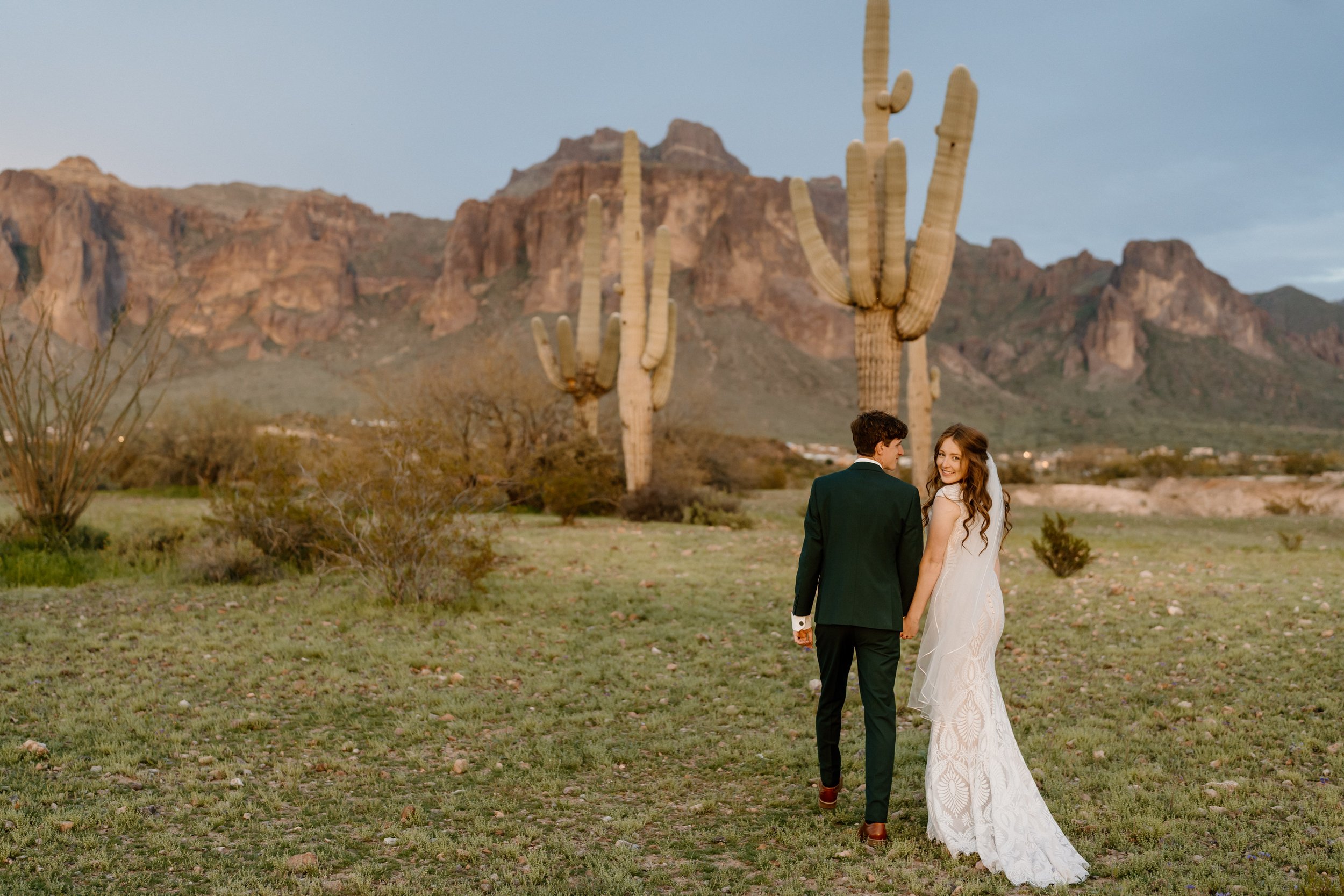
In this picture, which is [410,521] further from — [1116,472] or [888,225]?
[1116,472]

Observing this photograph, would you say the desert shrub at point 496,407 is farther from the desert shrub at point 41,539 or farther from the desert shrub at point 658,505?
the desert shrub at point 41,539

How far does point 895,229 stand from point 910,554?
9343 mm

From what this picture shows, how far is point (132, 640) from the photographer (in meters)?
7.10

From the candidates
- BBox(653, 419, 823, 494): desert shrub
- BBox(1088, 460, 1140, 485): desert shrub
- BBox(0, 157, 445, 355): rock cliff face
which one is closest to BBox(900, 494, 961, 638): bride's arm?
BBox(653, 419, 823, 494): desert shrub

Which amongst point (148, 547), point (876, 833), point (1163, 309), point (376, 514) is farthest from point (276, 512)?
point (1163, 309)

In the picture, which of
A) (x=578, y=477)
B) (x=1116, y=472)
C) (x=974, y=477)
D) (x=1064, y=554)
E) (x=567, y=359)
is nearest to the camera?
(x=974, y=477)

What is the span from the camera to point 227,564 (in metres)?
9.82

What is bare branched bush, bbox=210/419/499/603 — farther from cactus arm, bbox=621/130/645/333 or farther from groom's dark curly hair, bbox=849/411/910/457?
cactus arm, bbox=621/130/645/333

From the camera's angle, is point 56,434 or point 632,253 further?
point 632,253

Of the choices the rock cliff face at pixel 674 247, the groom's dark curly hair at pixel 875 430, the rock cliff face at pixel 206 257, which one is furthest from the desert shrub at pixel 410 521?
the rock cliff face at pixel 206 257

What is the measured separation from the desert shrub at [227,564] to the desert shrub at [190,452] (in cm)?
A: 1312

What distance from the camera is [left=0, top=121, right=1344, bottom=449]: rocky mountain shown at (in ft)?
226

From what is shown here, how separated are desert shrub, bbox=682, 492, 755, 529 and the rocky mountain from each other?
39866 millimetres

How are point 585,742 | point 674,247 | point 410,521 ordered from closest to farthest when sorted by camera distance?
point 585,742
point 410,521
point 674,247
